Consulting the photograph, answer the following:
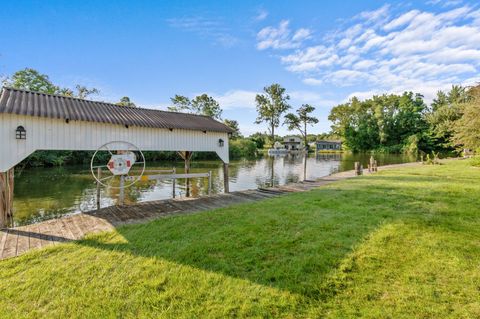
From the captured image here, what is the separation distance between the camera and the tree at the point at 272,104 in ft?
164

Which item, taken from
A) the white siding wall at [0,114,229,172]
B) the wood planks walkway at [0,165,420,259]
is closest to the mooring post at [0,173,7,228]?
the white siding wall at [0,114,229,172]

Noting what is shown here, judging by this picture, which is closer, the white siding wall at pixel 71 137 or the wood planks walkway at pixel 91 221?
the wood planks walkway at pixel 91 221

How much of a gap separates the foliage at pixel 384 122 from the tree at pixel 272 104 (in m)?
17.7

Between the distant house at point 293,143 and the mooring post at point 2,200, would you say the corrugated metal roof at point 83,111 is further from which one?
the distant house at point 293,143

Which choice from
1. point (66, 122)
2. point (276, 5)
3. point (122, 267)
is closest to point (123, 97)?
point (276, 5)

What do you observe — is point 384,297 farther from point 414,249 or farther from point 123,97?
point 123,97

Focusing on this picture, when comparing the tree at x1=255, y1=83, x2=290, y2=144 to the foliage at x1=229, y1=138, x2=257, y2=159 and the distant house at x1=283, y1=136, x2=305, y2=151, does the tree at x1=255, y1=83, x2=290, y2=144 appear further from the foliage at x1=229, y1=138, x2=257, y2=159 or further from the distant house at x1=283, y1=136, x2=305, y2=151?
the distant house at x1=283, y1=136, x2=305, y2=151

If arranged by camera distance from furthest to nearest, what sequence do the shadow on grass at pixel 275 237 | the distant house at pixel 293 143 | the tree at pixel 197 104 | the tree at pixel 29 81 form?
the distant house at pixel 293 143
the tree at pixel 197 104
the tree at pixel 29 81
the shadow on grass at pixel 275 237

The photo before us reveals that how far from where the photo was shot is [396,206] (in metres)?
5.62

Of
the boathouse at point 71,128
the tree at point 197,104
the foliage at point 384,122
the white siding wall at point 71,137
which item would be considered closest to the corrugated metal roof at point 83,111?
the boathouse at point 71,128

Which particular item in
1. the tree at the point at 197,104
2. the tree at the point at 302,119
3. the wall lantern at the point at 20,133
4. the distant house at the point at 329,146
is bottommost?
the wall lantern at the point at 20,133

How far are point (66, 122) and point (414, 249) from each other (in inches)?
294

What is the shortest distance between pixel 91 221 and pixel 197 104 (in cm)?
3550

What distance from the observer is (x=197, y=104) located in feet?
127
